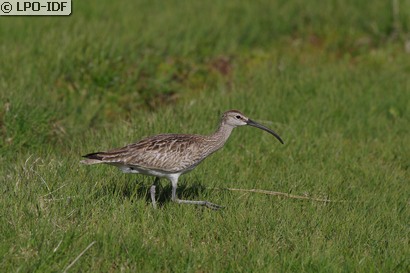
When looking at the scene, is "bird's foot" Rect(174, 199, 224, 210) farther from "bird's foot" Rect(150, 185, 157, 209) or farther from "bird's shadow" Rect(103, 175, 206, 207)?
"bird's shadow" Rect(103, 175, 206, 207)

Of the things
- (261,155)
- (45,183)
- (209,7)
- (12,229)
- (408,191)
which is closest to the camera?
(12,229)

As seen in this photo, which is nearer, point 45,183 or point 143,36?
point 45,183

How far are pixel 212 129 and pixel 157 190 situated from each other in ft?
6.47

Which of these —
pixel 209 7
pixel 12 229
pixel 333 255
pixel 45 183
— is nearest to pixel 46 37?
pixel 209 7

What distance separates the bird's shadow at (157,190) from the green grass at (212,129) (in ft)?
0.12

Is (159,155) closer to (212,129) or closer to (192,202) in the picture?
(192,202)

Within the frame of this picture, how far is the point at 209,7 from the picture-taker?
55.8 feet

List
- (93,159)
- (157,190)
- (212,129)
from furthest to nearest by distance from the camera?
(212,129), (157,190), (93,159)

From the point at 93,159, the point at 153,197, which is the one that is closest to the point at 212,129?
the point at 153,197

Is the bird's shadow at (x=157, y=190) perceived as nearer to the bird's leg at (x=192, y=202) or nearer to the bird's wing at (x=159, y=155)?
the bird's leg at (x=192, y=202)

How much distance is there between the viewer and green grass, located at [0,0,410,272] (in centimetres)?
758

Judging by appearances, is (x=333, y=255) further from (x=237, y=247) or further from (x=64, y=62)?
(x=64, y=62)

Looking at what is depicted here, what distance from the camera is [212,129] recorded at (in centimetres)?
1142

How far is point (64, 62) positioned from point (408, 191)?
626 cm
